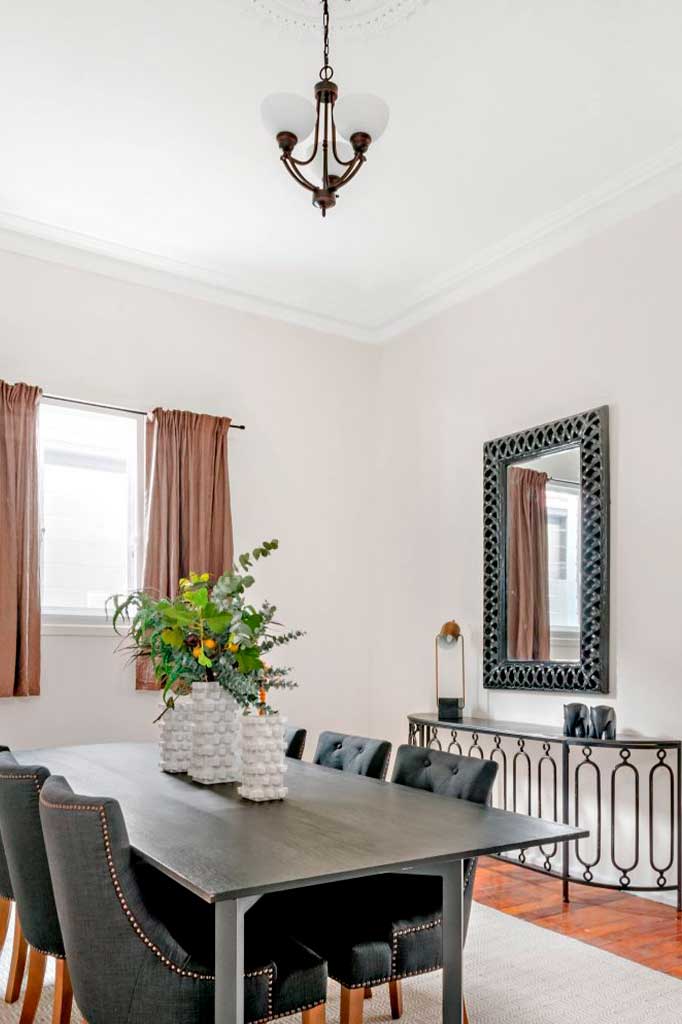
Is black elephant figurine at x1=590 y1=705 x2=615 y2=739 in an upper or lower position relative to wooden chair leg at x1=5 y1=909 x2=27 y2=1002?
upper

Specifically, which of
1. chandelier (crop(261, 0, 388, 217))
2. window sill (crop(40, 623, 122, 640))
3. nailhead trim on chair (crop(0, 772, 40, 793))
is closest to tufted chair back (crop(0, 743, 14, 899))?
nailhead trim on chair (crop(0, 772, 40, 793))

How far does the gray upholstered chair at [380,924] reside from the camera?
208cm

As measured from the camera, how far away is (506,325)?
4.80m

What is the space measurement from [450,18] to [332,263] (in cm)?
200

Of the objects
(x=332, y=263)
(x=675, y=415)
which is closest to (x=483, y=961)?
(x=675, y=415)

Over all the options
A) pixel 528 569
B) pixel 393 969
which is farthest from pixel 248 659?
pixel 528 569

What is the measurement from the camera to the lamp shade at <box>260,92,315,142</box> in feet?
8.73

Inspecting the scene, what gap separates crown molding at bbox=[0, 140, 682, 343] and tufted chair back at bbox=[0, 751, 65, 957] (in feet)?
10.3

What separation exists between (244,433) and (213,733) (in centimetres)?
279

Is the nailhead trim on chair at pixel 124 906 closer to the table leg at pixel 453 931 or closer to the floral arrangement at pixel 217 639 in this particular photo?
the table leg at pixel 453 931

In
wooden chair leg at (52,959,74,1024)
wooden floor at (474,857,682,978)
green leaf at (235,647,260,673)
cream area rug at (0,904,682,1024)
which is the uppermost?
green leaf at (235,647,260,673)

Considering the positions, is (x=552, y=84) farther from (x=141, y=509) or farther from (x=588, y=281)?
(x=141, y=509)

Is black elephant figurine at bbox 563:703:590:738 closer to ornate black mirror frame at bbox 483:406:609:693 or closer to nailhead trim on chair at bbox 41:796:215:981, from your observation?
ornate black mirror frame at bbox 483:406:609:693

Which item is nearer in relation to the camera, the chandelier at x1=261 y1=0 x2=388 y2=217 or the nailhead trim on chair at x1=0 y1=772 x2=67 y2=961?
the nailhead trim on chair at x1=0 y1=772 x2=67 y2=961
